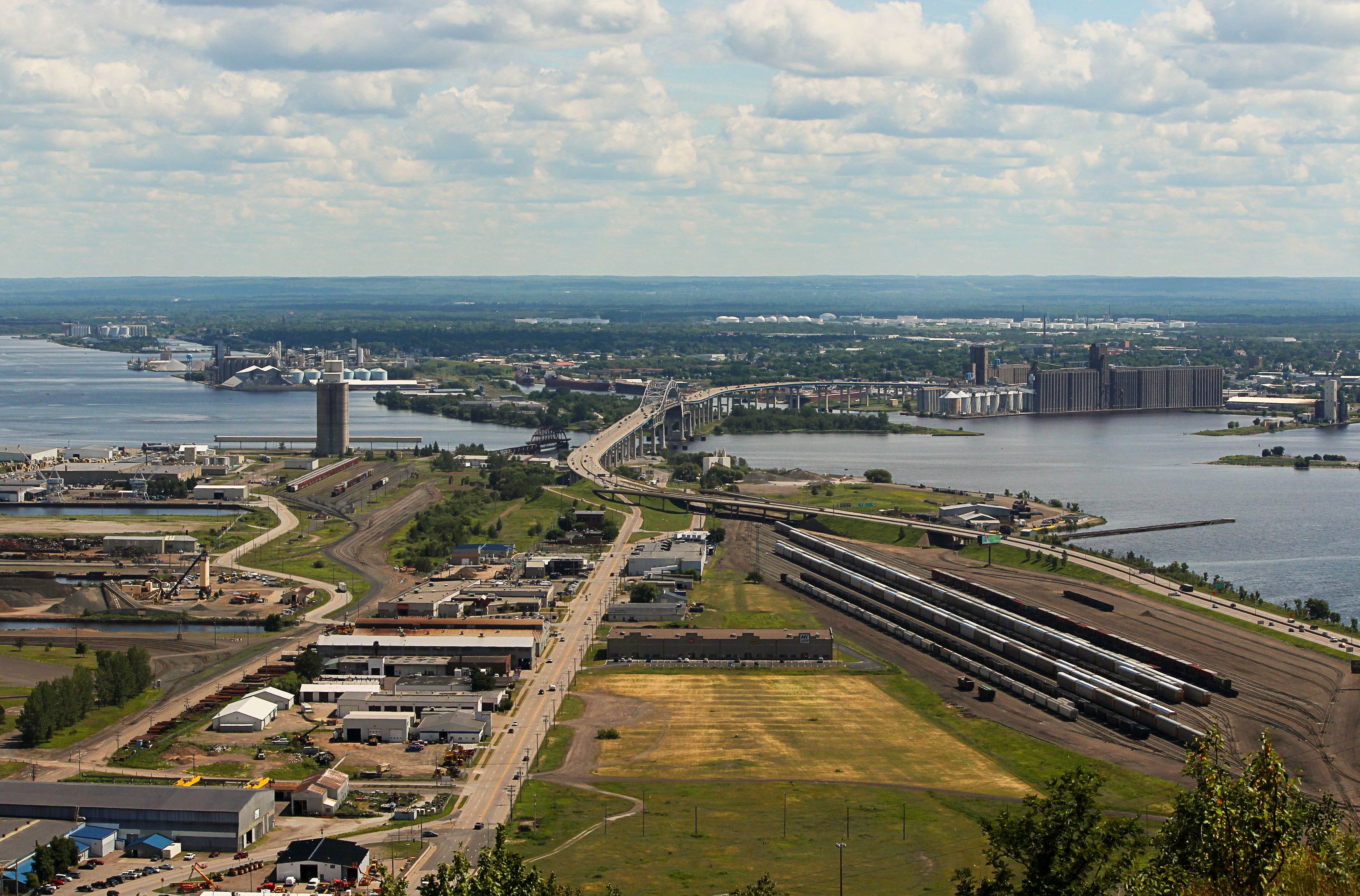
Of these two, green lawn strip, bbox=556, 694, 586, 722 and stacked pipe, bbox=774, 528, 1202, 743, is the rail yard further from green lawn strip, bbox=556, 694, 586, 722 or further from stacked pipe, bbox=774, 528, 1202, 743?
green lawn strip, bbox=556, 694, 586, 722

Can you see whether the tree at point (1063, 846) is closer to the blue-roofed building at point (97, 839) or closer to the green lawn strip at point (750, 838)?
the green lawn strip at point (750, 838)

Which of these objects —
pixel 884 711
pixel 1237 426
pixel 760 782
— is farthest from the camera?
pixel 1237 426

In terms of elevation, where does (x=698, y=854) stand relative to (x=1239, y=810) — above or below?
below

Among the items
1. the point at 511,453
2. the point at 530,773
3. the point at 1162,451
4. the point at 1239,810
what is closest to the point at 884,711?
the point at 530,773

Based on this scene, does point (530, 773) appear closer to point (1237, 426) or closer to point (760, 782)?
point (760, 782)

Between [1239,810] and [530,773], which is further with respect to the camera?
[530,773]

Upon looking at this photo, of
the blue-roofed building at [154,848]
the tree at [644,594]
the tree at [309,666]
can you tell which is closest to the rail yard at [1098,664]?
the tree at [644,594]

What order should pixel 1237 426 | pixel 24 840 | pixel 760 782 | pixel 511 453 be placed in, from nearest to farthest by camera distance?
pixel 24 840 < pixel 760 782 < pixel 511 453 < pixel 1237 426
